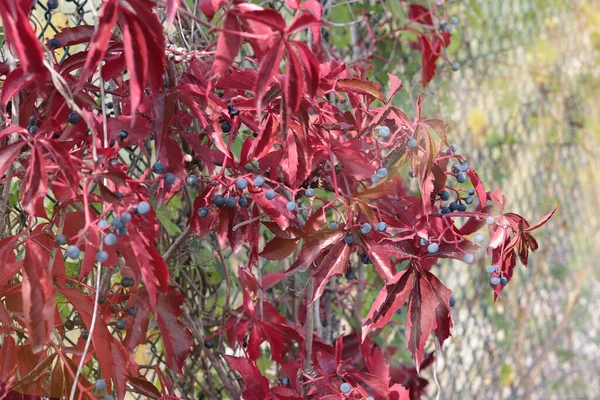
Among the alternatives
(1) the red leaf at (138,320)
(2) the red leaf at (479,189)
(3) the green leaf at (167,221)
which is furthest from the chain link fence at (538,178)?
(1) the red leaf at (138,320)

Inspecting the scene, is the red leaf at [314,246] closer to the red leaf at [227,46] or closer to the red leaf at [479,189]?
the red leaf at [479,189]

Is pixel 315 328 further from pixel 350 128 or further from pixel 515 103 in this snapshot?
pixel 515 103

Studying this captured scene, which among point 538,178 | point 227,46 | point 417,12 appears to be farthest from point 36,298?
point 538,178

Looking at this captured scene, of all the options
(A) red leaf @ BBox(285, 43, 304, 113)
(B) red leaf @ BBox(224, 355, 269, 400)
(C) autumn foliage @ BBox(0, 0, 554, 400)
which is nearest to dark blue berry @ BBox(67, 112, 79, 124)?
(C) autumn foliage @ BBox(0, 0, 554, 400)

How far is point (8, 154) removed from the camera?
70cm

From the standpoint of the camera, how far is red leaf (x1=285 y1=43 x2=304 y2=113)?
67cm

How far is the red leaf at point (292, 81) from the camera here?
0.67 m

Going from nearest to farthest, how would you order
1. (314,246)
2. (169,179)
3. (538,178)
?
(169,179) → (314,246) → (538,178)

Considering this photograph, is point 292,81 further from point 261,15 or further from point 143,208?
point 143,208

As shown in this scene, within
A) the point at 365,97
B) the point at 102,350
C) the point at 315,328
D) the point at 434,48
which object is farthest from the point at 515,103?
the point at 102,350

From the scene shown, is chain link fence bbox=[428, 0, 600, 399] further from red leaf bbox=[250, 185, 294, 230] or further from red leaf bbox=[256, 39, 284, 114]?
red leaf bbox=[256, 39, 284, 114]

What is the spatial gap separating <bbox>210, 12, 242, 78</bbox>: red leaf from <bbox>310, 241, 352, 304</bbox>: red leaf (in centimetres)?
34

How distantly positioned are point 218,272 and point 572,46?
7.76ft

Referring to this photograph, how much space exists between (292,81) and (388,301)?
1.15 feet
